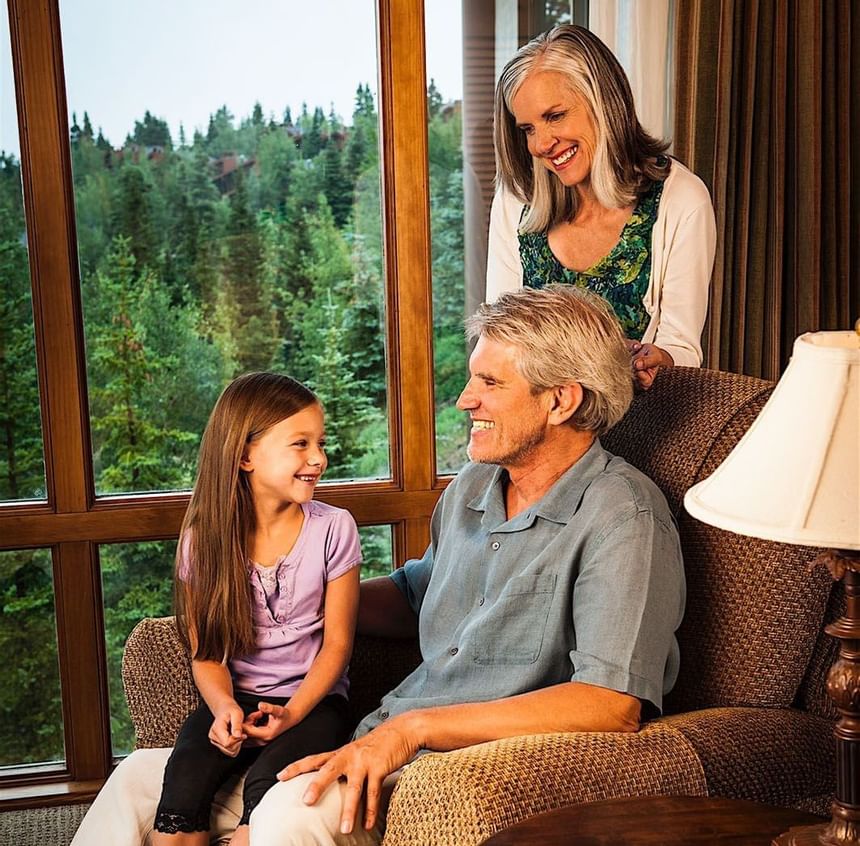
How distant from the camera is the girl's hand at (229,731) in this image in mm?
1818

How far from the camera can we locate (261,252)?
2977 millimetres

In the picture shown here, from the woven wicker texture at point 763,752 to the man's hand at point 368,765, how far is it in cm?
38

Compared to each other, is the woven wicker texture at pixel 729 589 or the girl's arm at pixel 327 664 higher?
the woven wicker texture at pixel 729 589

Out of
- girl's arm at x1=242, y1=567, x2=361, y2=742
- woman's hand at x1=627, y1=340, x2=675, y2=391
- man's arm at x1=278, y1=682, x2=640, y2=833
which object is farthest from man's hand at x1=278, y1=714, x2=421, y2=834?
woman's hand at x1=627, y1=340, x2=675, y2=391

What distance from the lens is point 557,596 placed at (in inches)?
68.3

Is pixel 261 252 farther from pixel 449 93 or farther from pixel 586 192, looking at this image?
pixel 586 192

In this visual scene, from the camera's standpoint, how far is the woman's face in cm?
221

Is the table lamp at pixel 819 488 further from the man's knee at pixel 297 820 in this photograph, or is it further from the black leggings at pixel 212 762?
the black leggings at pixel 212 762

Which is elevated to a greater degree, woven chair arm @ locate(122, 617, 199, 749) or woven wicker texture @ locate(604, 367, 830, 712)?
woven wicker texture @ locate(604, 367, 830, 712)

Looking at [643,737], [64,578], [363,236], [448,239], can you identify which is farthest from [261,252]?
[643,737]

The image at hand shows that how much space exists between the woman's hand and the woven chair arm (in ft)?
3.02

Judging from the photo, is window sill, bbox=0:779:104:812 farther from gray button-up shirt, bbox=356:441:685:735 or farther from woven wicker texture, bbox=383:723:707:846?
woven wicker texture, bbox=383:723:707:846

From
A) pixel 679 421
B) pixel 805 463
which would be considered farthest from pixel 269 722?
pixel 805 463

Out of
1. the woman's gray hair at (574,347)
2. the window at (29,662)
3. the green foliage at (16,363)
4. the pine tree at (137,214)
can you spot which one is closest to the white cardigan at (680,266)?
the woman's gray hair at (574,347)
